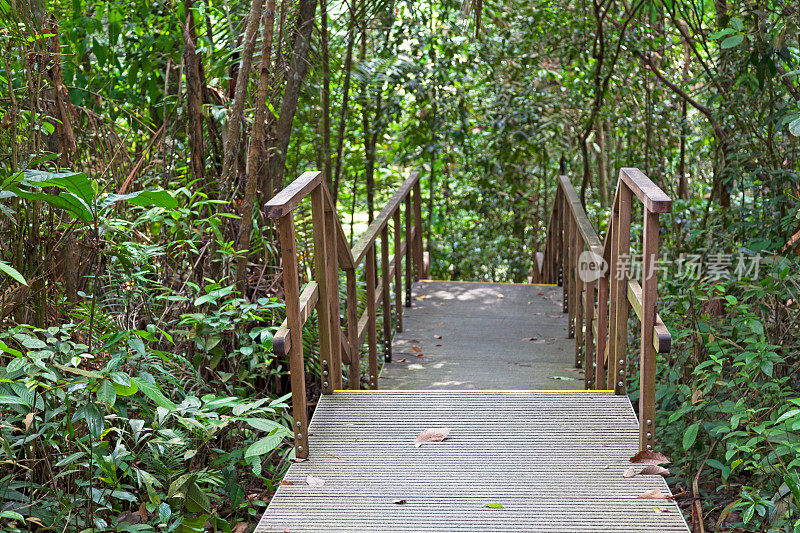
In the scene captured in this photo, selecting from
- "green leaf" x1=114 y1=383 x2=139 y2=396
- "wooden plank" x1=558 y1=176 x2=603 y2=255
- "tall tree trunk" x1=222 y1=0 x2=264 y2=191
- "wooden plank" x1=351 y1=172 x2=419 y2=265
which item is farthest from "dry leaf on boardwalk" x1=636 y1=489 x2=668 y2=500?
"tall tree trunk" x1=222 y1=0 x2=264 y2=191

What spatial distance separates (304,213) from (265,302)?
180 cm

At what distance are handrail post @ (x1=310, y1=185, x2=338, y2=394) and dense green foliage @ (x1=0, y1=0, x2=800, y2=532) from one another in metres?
0.25

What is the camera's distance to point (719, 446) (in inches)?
127

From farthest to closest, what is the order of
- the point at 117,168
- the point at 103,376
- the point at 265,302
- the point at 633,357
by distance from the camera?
the point at 633,357 → the point at 117,168 → the point at 265,302 → the point at 103,376

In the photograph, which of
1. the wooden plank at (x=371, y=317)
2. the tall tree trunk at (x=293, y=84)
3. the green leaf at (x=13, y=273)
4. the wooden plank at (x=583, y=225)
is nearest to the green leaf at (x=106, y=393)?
the green leaf at (x=13, y=273)

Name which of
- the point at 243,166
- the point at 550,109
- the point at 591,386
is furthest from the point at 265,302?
the point at 550,109

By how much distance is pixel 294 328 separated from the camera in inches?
114

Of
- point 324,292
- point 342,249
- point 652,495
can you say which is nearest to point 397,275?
point 342,249

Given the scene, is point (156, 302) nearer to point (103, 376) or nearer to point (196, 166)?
point (196, 166)

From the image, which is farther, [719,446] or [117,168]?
[117,168]

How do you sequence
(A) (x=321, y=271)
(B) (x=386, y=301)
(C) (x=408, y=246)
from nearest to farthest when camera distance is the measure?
(A) (x=321, y=271)
(B) (x=386, y=301)
(C) (x=408, y=246)

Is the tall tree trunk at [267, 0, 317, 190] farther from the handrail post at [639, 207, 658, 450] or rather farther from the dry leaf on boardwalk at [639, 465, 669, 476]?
the dry leaf on boardwalk at [639, 465, 669, 476]

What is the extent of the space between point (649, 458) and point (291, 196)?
1585mm

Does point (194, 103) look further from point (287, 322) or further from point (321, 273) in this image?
point (287, 322)
